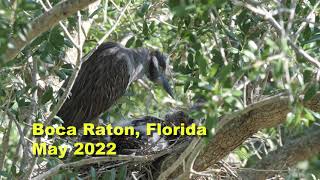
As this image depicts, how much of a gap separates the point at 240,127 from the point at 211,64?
0.46 m

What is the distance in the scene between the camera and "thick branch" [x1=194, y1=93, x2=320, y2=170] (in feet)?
13.4

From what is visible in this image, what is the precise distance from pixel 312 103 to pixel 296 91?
121cm

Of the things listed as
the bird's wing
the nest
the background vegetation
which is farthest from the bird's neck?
the nest

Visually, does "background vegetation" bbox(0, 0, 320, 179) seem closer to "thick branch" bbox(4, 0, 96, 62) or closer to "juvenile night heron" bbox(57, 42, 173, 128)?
"thick branch" bbox(4, 0, 96, 62)

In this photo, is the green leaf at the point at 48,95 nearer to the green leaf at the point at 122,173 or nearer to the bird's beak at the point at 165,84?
the green leaf at the point at 122,173

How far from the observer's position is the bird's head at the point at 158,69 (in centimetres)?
655

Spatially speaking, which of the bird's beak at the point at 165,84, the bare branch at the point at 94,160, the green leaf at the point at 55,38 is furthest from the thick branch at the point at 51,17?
the bird's beak at the point at 165,84

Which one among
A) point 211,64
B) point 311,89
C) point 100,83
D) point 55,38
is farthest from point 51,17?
point 100,83

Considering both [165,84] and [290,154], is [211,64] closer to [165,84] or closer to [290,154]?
[290,154]

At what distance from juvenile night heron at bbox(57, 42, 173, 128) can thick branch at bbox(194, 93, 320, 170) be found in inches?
79.2

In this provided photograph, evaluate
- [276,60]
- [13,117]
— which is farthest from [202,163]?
[276,60]

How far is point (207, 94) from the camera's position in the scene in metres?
2.63

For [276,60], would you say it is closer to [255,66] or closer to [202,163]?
[255,66]

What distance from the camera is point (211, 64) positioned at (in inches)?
163
